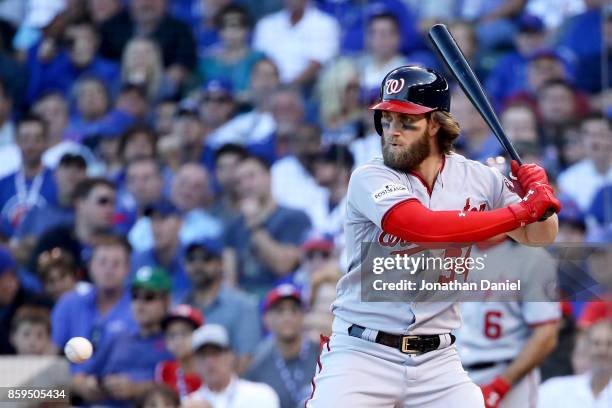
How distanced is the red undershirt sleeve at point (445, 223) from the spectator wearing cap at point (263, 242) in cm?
344

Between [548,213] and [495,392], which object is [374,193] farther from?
[495,392]

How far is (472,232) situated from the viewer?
380 cm

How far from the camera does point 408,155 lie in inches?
158

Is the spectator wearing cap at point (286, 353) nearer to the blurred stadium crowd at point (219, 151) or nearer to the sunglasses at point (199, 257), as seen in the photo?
the blurred stadium crowd at point (219, 151)

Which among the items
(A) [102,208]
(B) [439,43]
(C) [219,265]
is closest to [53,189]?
(A) [102,208]

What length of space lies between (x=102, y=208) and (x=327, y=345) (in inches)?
152

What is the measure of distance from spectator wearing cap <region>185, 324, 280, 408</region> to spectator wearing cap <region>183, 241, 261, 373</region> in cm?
24

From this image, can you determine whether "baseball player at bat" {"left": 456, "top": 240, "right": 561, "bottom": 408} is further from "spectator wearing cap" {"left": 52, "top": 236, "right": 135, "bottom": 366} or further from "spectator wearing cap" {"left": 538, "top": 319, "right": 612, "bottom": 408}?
"spectator wearing cap" {"left": 52, "top": 236, "right": 135, "bottom": 366}

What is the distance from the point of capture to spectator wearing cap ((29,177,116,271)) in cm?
751

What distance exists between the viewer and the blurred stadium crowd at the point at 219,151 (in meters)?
6.93

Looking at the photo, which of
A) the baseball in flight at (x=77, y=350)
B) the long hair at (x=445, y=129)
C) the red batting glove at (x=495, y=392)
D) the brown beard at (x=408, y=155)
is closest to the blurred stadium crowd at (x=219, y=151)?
the red batting glove at (x=495, y=392)

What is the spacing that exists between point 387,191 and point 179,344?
329cm

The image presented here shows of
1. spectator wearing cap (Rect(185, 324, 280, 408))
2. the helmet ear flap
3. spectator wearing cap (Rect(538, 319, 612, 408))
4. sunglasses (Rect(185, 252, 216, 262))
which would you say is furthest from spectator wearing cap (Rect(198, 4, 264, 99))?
the helmet ear flap

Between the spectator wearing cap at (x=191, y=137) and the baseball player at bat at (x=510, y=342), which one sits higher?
the spectator wearing cap at (x=191, y=137)
